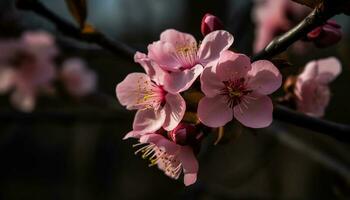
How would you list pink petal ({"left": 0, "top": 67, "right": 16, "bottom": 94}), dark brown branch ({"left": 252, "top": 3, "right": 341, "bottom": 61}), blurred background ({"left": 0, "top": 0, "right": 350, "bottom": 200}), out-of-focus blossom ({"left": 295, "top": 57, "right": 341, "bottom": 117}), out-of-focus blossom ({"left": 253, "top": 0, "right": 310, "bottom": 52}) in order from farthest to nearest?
pink petal ({"left": 0, "top": 67, "right": 16, "bottom": 94}) < blurred background ({"left": 0, "top": 0, "right": 350, "bottom": 200}) < out-of-focus blossom ({"left": 253, "top": 0, "right": 310, "bottom": 52}) < out-of-focus blossom ({"left": 295, "top": 57, "right": 341, "bottom": 117}) < dark brown branch ({"left": 252, "top": 3, "right": 341, "bottom": 61})

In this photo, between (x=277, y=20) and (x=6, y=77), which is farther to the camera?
(x=6, y=77)

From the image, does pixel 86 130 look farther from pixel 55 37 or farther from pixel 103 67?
pixel 103 67

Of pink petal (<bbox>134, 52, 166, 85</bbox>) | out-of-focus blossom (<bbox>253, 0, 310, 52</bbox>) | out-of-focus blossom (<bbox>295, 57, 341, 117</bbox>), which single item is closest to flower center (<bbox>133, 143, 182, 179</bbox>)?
pink petal (<bbox>134, 52, 166, 85</bbox>)

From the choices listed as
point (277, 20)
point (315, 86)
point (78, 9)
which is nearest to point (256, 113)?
point (315, 86)

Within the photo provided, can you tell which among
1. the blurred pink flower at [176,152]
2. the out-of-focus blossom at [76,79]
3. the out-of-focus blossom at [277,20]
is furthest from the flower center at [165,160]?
the out-of-focus blossom at [76,79]

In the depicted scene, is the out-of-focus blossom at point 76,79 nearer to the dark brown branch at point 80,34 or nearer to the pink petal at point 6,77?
the pink petal at point 6,77

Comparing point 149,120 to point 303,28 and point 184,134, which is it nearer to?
point 184,134

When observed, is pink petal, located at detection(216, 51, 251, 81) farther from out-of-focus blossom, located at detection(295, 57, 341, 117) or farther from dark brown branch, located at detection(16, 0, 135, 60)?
dark brown branch, located at detection(16, 0, 135, 60)
